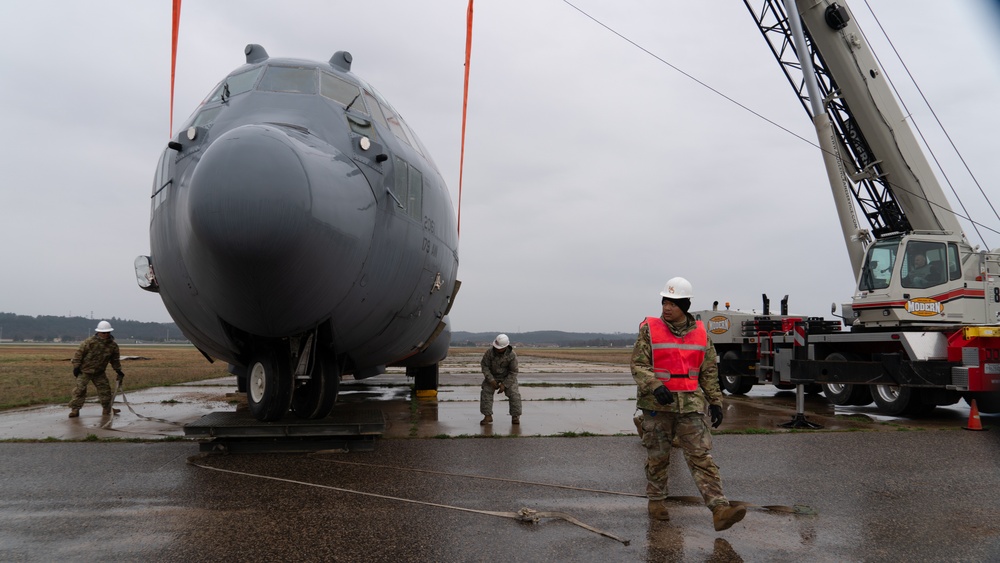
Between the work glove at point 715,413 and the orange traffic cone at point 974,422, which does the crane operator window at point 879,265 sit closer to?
the orange traffic cone at point 974,422

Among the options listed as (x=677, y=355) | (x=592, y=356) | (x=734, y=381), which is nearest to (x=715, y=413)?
(x=677, y=355)

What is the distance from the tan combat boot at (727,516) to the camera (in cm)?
399

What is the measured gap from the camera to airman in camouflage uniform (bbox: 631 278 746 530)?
4.48 meters

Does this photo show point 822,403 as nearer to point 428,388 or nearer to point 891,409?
point 891,409

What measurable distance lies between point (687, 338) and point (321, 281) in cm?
299

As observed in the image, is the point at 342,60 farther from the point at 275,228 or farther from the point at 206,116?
the point at 275,228

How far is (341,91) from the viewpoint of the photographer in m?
6.81

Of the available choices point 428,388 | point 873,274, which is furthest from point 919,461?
point 428,388

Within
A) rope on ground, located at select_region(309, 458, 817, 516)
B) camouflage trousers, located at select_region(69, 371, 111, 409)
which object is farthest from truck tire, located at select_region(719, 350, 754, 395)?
camouflage trousers, located at select_region(69, 371, 111, 409)

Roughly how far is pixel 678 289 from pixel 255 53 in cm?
547

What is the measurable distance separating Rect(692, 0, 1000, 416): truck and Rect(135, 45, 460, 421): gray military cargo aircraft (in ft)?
22.3

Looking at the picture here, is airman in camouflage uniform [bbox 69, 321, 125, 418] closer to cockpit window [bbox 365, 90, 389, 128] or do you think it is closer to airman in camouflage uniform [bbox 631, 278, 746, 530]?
cockpit window [bbox 365, 90, 389, 128]

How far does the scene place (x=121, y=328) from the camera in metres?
184

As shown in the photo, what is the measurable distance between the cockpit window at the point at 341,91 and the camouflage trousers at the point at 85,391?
21.1 feet
